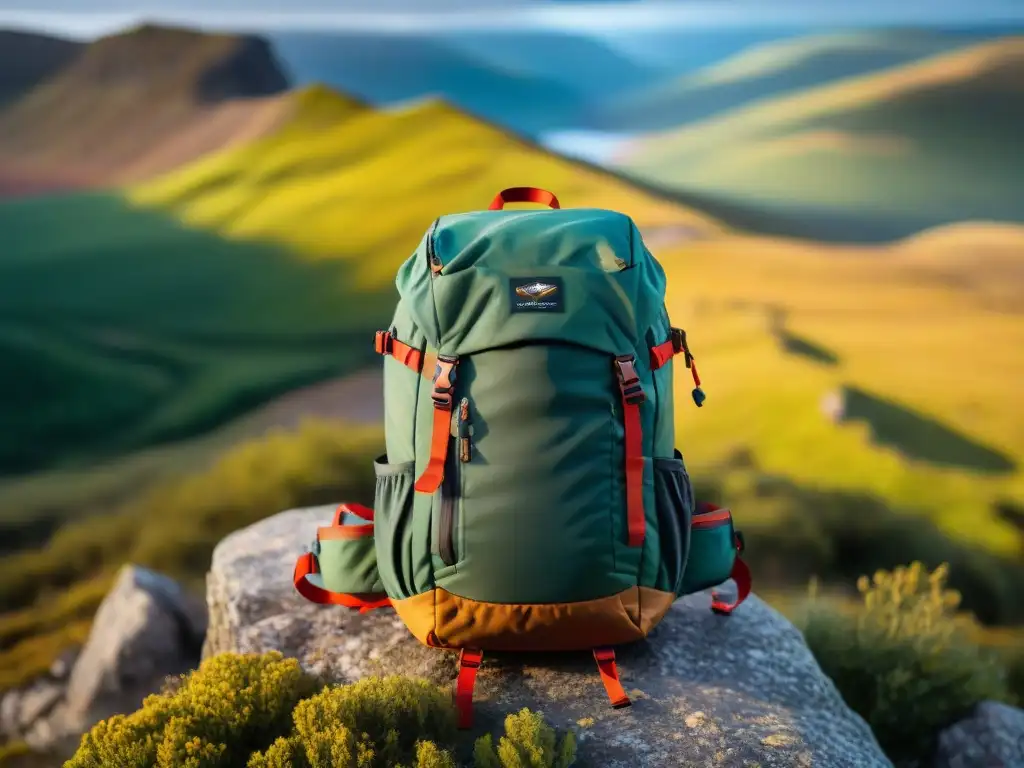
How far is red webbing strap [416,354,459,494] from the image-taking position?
7.80 feet

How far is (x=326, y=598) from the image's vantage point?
3014 millimetres

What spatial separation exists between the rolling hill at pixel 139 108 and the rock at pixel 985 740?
13810mm

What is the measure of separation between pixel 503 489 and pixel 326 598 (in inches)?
38.9

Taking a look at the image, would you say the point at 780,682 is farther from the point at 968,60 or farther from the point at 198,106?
the point at 198,106

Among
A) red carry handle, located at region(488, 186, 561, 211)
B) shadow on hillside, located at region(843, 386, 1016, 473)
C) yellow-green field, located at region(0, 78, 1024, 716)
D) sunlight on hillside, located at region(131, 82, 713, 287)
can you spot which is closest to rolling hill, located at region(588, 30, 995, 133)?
sunlight on hillside, located at region(131, 82, 713, 287)

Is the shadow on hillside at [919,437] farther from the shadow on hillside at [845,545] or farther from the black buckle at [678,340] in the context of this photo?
the black buckle at [678,340]

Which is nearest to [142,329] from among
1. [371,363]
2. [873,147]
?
[371,363]

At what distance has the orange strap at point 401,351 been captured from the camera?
249 centimetres

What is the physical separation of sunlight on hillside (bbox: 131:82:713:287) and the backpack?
874 cm

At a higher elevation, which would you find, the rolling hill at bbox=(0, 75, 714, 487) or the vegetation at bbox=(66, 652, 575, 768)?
the vegetation at bbox=(66, 652, 575, 768)

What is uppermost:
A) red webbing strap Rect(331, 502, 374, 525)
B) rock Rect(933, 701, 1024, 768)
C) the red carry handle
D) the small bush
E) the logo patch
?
the red carry handle

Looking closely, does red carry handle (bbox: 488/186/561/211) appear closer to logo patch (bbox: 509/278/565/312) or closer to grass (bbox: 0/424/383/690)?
logo patch (bbox: 509/278/565/312)

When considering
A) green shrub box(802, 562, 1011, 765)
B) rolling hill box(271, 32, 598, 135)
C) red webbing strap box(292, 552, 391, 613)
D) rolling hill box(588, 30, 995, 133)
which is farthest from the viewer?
rolling hill box(588, 30, 995, 133)

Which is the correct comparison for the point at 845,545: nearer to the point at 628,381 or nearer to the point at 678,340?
the point at 678,340
